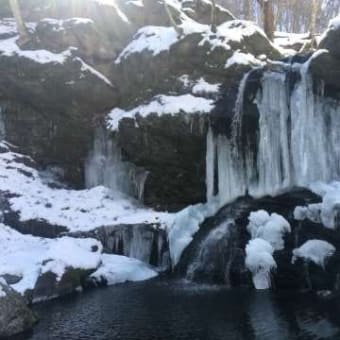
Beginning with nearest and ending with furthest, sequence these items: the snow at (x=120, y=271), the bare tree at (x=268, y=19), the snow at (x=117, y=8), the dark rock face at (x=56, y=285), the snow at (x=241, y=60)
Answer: the dark rock face at (x=56, y=285) < the snow at (x=120, y=271) < the snow at (x=241, y=60) < the snow at (x=117, y=8) < the bare tree at (x=268, y=19)

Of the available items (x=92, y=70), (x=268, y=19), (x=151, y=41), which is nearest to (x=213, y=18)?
(x=151, y=41)

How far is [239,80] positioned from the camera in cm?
2266

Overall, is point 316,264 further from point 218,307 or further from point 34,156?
point 34,156

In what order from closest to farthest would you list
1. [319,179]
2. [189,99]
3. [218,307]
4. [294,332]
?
1. [294,332]
2. [218,307]
3. [319,179]
4. [189,99]

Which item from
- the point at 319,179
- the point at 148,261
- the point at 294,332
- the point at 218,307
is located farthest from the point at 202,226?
the point at 294,332

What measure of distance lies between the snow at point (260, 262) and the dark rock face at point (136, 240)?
4226 mm

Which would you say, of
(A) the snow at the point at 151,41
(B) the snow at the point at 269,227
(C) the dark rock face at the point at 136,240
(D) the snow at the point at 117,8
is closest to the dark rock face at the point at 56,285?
(C) the dark rock face at the point at 136,240

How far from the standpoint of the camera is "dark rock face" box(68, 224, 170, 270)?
21234 mm

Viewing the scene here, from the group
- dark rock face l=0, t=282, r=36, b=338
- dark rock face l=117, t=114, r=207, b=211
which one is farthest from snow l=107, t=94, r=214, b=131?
dark rock face l=0, t=282, r=36, b=338

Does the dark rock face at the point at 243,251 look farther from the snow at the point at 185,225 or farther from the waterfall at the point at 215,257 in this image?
the snow at the point at 185,225

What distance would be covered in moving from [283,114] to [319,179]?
2843 millimetres

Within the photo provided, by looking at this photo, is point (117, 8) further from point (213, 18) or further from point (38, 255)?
point (38, 255)

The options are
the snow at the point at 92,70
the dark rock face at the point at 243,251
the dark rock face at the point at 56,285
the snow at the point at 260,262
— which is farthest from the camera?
the snow at the point at 92,70

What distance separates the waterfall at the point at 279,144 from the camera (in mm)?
20812
